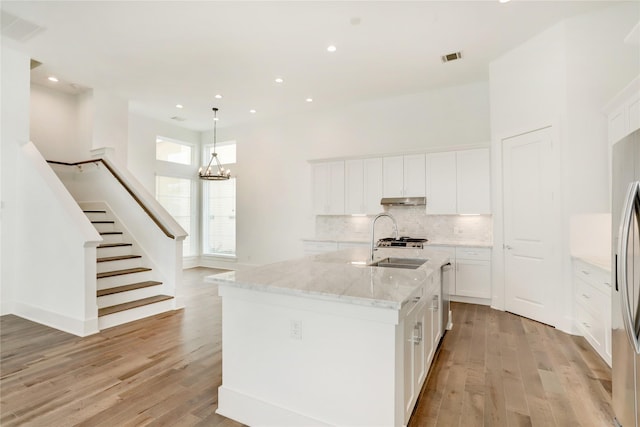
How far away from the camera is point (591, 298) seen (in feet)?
10.3

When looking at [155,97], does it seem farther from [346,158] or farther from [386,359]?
[386,359]

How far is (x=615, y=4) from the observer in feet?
11.4

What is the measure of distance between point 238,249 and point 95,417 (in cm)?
568

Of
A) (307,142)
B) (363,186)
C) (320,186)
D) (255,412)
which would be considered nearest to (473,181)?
(363,186)

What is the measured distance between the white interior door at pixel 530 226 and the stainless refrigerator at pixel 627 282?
2.13 metres

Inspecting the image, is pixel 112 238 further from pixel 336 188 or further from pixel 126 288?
pixel 336 188

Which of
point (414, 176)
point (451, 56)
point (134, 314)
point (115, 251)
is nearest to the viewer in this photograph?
point (134, 314)

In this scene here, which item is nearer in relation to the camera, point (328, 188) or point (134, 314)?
point (134, 314)

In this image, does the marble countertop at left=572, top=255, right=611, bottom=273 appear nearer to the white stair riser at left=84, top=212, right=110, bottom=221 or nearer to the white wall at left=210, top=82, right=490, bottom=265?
the white wall at left=210, top=82, right=490, bottom=265

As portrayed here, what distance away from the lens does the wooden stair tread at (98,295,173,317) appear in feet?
12.2

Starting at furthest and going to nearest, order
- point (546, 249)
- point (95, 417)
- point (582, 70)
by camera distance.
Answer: point (546, 249) < point (582, 70) < point (95, 417)

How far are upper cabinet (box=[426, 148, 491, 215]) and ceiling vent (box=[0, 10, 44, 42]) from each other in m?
5.57

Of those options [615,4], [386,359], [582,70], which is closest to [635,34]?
[582,70]

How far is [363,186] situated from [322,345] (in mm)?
4325
